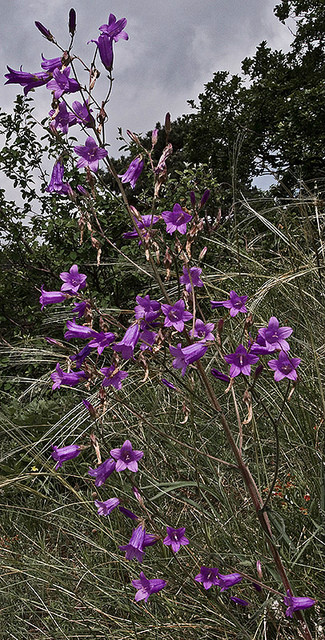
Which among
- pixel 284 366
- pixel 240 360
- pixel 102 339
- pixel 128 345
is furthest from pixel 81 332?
pixel 284 366

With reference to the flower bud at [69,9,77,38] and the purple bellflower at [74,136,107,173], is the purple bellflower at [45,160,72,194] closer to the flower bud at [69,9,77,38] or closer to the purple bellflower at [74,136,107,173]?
the purple bellflower at [74,136,107,173]

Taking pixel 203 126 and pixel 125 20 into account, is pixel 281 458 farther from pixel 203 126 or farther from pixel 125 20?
pixel 203 126

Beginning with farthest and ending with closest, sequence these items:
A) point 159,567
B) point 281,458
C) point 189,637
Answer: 1. point 281,458
2. point 159,567
3. point 189,637

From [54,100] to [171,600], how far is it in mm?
1408

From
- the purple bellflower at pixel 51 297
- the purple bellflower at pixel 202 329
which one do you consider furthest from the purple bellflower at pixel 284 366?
the purple bellflower at pixel 51 297

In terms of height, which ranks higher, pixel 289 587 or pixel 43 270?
pixel 43 270

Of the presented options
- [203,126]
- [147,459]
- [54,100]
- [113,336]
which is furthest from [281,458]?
[203,126]

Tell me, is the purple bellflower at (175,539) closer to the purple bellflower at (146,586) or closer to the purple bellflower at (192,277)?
the purple bellflower at (146,586)

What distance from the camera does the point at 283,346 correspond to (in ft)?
3.96

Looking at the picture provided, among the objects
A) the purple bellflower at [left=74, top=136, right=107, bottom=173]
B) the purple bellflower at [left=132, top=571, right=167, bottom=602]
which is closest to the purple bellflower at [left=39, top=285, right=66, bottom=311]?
the purple bellflower at [left=74, top=136, right=107, bottom=173]

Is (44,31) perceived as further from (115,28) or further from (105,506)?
(105,506)

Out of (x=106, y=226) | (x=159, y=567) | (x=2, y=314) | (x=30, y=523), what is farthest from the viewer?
(x=2, y=314)

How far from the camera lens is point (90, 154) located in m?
1.21

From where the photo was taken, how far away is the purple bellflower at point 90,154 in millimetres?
1184
